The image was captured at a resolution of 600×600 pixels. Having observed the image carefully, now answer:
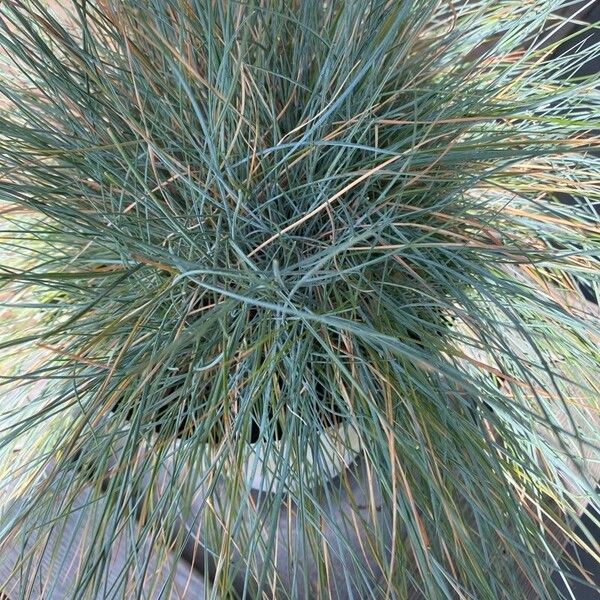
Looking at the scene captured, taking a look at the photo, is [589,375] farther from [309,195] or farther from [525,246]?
[309,195]

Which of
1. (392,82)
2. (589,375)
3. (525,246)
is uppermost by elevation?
(392,82)

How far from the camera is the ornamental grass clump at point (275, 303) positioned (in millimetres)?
304

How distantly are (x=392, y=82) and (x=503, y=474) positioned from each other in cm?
26

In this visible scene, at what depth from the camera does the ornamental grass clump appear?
304 mm

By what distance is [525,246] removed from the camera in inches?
14.5

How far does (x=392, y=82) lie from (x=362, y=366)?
0.65 ft

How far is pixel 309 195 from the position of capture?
35cm

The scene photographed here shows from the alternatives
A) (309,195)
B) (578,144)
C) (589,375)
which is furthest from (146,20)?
(589,375)

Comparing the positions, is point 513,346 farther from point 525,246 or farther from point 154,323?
point 154,323

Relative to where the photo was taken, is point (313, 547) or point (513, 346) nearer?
point (313, 547)

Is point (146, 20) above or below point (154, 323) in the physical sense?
above

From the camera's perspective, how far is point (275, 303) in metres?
0.33

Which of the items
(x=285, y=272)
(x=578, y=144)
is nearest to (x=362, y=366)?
(x=285, y=272)

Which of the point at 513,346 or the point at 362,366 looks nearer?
the point at 362,366
